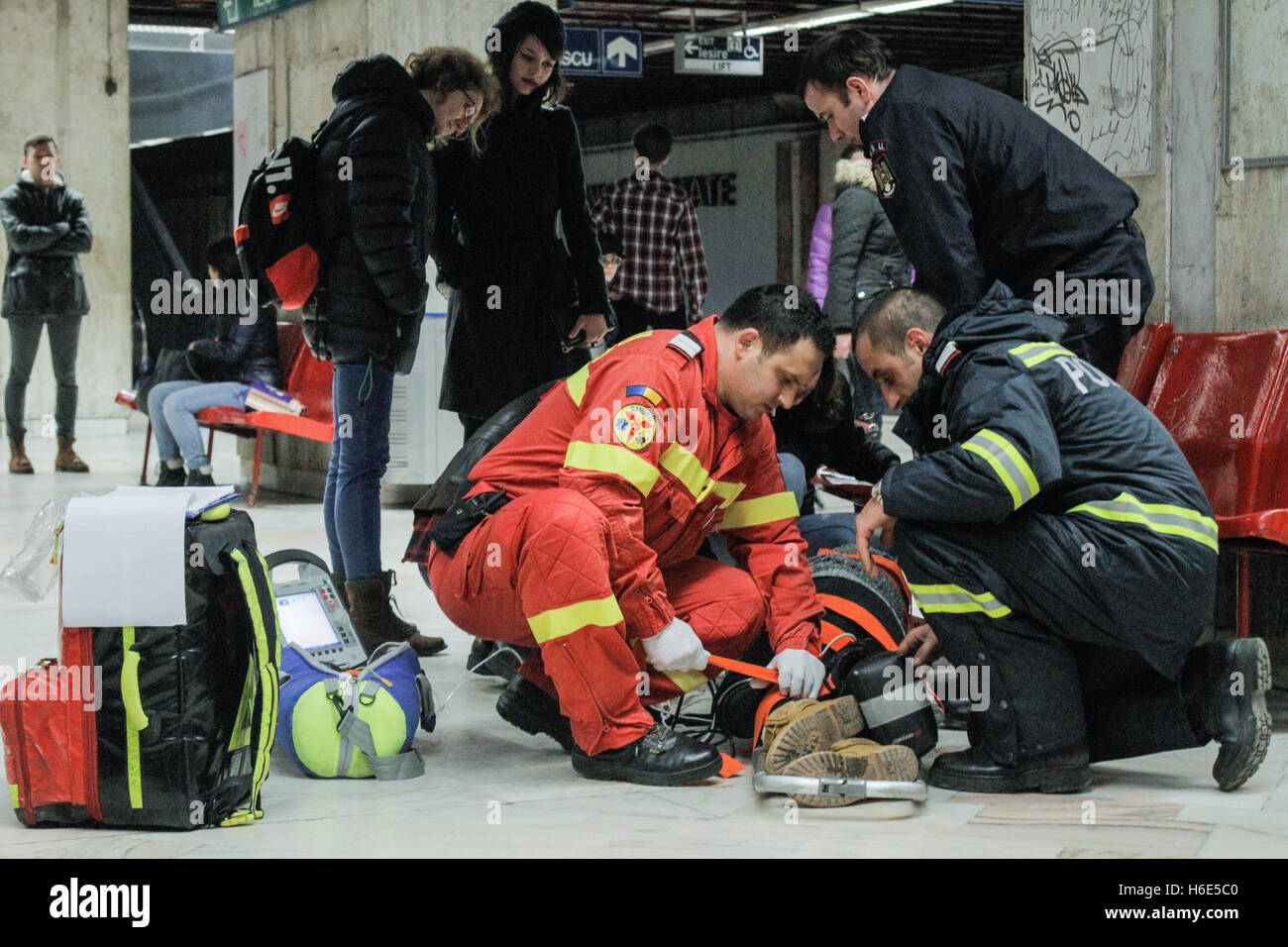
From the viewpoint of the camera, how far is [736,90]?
18922mm

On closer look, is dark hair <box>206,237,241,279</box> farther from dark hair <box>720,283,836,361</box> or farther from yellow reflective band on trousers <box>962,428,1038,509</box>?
yellow reflective band on trousers <box>962,428,1038,509</box>

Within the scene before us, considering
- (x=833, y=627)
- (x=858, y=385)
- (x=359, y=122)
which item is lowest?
(x=833, y=627)

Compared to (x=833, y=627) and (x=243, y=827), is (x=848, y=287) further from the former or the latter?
(x=243, y=827)

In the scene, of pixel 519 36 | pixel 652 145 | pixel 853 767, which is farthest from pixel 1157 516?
pixel 652 145

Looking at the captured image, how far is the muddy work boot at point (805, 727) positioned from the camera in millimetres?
2881

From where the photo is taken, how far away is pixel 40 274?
8.71 m

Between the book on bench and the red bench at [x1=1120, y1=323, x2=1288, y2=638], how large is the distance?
4.55m

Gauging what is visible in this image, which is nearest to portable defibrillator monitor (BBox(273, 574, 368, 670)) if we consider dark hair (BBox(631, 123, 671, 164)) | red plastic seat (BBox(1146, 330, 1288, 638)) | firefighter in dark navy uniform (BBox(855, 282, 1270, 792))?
firefighter in dark navy uniform (BBox(855, 282, 1270, 792))

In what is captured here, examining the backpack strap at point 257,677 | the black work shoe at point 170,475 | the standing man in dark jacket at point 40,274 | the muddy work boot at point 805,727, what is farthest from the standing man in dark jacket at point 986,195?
the standing man in dark jacket at point 40,274

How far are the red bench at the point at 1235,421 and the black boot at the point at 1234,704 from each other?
70cm

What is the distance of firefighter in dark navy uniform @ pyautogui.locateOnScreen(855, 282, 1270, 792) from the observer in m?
2.80

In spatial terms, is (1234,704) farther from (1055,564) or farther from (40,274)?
(40,274)
